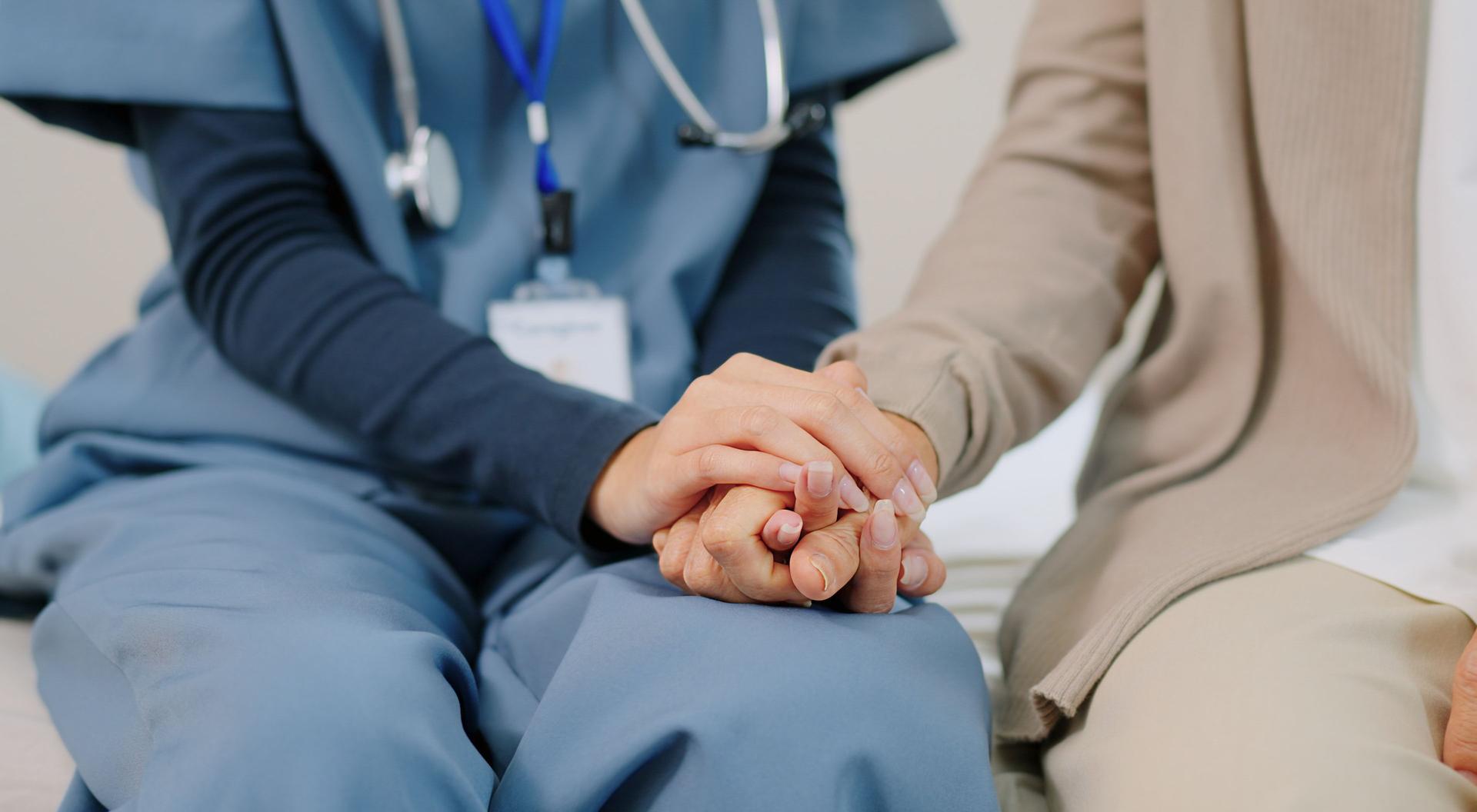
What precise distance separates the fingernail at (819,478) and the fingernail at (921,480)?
0.06 metres

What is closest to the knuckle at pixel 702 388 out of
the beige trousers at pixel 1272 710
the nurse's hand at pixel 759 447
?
the nurse's hand at pixel 759 447

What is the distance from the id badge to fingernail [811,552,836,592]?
32cm

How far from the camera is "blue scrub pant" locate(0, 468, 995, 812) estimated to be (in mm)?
406

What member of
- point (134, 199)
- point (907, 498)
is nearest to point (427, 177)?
point (907, 498)

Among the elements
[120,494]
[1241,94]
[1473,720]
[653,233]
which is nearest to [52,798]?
[120,494]

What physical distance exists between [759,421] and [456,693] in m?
0.18

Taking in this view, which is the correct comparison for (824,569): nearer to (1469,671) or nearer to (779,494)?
(779,494)

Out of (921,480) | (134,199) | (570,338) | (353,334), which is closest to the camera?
(921,480)

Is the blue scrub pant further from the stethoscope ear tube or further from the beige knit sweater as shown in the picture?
the stethoscope ear tube

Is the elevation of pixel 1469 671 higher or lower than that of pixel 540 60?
lower

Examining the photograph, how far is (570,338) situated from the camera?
778mm

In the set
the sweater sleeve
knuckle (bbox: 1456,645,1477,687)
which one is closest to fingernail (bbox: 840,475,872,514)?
the sweater sleeve

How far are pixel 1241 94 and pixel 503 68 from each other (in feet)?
1.61

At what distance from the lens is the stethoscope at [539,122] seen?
Answer: 0.75m
